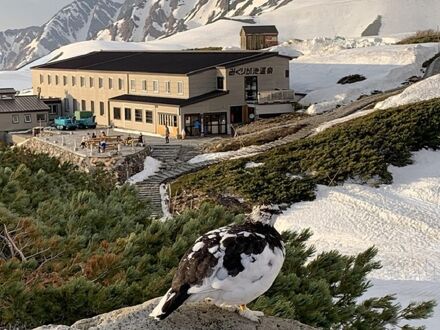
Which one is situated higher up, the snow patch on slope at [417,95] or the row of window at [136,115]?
the snow patch on slope at [417,95]

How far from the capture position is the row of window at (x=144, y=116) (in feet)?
138

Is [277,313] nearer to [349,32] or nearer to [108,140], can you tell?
[108,140]

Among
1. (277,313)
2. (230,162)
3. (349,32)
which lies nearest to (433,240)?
(230,162)

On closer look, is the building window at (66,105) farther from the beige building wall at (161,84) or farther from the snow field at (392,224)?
the snow field at (392,224)

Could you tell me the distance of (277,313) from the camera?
23.4ft

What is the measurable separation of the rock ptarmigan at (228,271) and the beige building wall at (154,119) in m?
36.0

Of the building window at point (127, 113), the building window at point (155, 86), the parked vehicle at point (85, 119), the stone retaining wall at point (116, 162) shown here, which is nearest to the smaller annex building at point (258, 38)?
the parked vehicle at point (85, 119)

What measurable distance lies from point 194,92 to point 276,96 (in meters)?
5.51

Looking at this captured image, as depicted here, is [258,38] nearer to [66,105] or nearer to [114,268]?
[66,105]

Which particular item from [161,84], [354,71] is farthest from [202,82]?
[354,71]

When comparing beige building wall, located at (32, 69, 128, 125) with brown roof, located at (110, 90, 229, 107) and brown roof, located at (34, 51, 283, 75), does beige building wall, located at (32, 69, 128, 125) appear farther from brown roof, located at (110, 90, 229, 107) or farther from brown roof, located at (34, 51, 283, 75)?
brown roof, located at (110, 90, 229, 107)

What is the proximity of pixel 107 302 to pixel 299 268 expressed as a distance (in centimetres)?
332

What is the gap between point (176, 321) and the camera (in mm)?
5312

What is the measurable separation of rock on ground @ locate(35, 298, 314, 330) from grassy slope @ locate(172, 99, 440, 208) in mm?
18708
